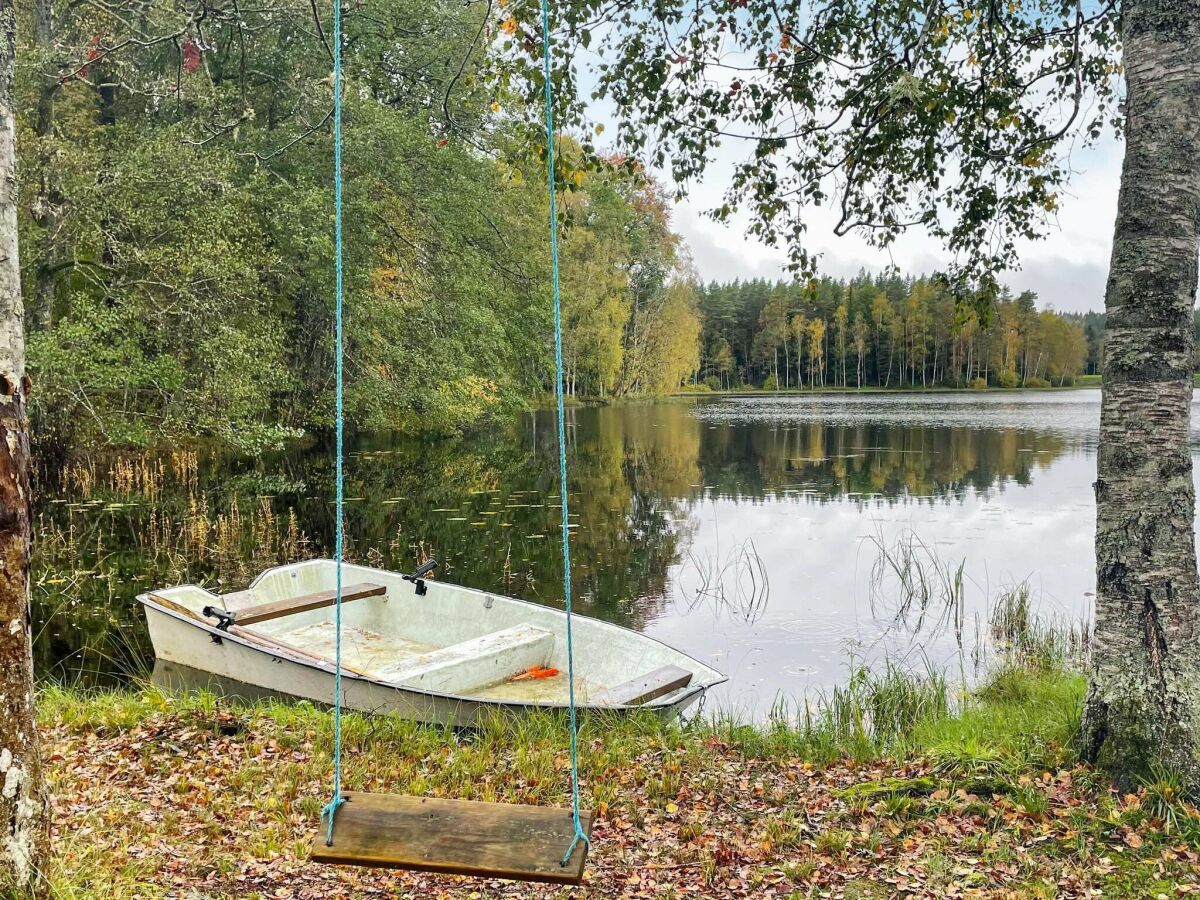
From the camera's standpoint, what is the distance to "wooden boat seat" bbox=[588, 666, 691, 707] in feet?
17.9

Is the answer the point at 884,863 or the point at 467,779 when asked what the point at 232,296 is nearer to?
the point at 467,779

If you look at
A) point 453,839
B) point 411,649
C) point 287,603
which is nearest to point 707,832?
point 453,839

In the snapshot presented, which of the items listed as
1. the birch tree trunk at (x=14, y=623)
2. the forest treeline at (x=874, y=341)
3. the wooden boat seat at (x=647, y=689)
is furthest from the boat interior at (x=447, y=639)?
the forest treeline at (x=874, y=341)

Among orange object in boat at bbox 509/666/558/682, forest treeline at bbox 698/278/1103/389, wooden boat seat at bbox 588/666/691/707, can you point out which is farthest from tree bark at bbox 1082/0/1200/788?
forest treeline at bbox 698/278/1103/389

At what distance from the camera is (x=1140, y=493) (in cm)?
357

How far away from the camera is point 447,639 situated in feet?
25.4

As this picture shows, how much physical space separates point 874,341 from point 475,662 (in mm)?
84336

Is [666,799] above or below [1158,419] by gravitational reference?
below

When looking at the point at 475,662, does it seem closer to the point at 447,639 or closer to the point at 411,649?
the point at 447,639

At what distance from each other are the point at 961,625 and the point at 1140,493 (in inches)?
242

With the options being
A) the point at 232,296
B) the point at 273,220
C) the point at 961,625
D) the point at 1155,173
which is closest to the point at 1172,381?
the point at 1155,173

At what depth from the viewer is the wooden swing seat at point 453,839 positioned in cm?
251

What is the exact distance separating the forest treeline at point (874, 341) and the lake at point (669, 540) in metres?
59.5

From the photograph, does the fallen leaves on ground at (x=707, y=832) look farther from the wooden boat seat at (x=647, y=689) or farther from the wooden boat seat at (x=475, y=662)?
the wooden boat seat at (x=475, y=662)
